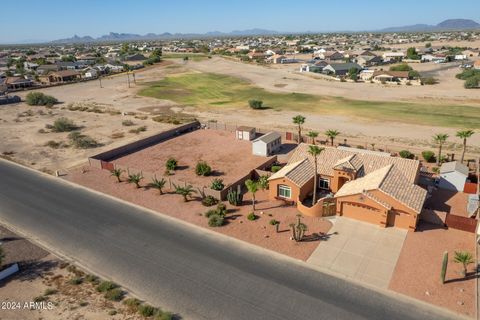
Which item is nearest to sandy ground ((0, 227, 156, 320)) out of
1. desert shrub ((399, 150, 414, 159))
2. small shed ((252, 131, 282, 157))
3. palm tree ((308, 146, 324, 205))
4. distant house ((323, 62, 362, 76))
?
palm tree ((308, 146, 324, 205))

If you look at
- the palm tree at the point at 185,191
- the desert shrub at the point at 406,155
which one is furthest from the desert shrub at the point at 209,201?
the desert shrub at the point at 406,155

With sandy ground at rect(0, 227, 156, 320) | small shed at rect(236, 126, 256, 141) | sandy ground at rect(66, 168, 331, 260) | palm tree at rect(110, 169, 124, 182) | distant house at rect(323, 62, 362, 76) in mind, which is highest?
distant house at rect(323, 62, 362, 76)

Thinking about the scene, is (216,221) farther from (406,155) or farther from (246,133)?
(406,155)

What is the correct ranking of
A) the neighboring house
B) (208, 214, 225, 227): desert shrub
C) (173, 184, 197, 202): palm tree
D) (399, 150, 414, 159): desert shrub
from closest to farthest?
(208, 214, 225, 227): desert shrub
(173, 184, 197, 202): palm tree
the neighboring house
(399, 150, 414, 159): desert shrub

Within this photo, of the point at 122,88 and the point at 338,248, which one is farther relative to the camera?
the point at 122,88

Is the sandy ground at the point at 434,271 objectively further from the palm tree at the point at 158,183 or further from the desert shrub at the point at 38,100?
the desert shrub at the point at 38,100

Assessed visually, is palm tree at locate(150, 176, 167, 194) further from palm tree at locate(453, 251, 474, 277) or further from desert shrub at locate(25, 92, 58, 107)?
desert shrub at locate(25, 92, 58, 107)

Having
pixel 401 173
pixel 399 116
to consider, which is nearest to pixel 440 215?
pixel 401 173

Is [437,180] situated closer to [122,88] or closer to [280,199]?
[280,199]
